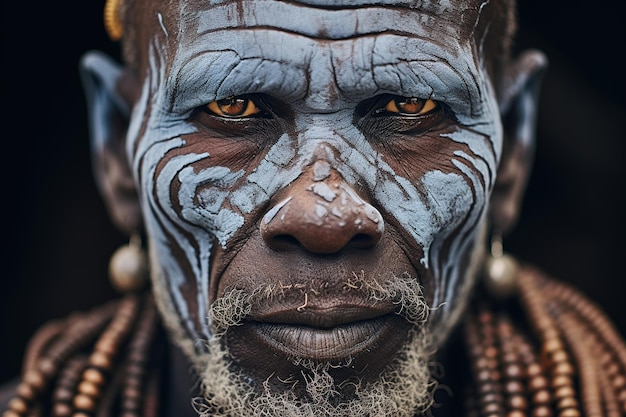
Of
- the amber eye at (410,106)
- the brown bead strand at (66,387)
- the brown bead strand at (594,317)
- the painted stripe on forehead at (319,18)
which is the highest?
the painted stripe on forehead at (319,18)

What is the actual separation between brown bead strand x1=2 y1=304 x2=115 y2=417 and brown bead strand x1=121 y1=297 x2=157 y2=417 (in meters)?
0.16

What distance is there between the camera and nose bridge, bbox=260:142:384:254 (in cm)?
212

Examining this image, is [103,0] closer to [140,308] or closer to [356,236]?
[140,308]

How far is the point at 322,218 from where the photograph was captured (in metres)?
2.11

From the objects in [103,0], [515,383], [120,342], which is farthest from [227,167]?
[103,0]

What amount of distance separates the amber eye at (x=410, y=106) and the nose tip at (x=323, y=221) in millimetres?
265

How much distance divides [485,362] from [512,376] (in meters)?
0.09

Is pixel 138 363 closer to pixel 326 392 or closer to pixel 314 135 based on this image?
pixel 326 392

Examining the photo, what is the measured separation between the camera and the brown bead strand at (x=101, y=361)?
2.71m

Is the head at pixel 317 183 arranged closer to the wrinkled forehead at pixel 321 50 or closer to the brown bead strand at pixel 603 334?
the wrinkled forehead at pixel 321 50

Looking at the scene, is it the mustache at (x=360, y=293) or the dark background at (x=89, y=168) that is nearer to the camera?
the mustache at (x=360, y=293)

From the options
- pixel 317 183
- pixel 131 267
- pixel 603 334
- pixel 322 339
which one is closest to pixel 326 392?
pixel 322 339

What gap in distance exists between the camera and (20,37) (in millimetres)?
4230

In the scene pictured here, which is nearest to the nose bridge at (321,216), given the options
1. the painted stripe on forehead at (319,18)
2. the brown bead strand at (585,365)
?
the painted stripe on forehead at (319,18)
